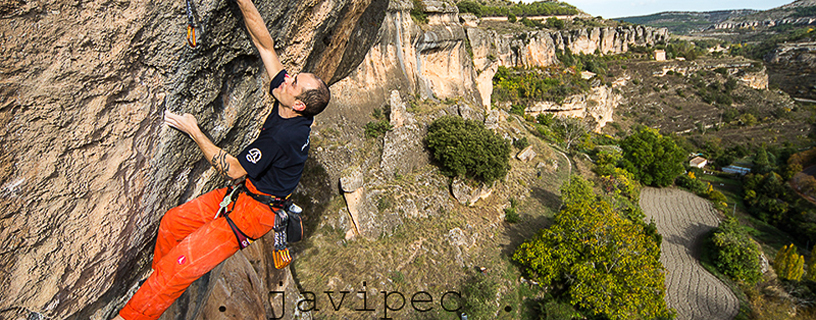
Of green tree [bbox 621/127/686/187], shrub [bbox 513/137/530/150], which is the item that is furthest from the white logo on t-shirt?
green tree [bbox 621/127/686/187]

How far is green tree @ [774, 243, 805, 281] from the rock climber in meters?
36.5

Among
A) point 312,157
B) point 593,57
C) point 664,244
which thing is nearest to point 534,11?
point 593,57

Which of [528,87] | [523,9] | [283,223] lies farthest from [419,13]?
[523,9]

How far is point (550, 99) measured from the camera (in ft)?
192

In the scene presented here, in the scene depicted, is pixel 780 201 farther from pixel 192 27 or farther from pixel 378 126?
pixel 192 27

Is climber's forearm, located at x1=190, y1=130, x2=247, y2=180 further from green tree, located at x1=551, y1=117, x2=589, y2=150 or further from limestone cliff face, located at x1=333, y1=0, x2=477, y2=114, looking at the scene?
green tree, located at x1=551, y1=117, x2=589, y2=150

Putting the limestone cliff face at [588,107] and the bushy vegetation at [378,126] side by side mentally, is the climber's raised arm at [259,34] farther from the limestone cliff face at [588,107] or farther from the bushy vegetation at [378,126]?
the limestone cliff face at [588,107]

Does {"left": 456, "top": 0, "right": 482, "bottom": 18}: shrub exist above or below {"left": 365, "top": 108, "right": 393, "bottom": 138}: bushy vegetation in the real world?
above

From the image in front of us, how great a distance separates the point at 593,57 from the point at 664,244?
201 feet

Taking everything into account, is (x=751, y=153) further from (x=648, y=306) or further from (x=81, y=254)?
(x=81, y=254)

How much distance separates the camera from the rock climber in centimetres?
368

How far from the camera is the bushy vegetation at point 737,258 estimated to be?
26.1 m

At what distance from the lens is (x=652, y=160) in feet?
140

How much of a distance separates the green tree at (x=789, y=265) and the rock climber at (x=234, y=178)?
3648cm
